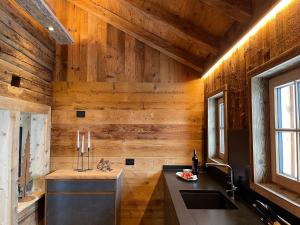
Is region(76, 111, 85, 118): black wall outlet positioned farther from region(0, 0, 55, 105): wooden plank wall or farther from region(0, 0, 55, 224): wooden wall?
region(0, 0, 55, 224): wooden wall

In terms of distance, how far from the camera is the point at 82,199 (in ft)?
9.78

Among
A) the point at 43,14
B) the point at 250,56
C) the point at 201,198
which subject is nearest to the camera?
the point at 250,56

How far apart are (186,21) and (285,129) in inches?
57.9

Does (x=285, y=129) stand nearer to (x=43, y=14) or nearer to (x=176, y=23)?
(x=176, y=23)

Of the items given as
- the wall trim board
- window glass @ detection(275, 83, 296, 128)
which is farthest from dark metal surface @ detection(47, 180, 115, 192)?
window glass @ detection(275, 83, 296, 128)

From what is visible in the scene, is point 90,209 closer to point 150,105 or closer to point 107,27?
point 150,105

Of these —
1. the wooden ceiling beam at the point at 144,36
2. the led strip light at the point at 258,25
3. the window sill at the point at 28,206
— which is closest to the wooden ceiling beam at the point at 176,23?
the led strip light at the point at 258,25

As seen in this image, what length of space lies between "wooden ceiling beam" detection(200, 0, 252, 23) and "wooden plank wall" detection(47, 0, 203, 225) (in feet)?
5.47

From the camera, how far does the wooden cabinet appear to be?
296 centimetres

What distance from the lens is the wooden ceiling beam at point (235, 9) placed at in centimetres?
179

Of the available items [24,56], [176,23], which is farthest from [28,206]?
[176,23]

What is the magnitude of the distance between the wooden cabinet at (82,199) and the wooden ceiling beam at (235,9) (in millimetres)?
2147

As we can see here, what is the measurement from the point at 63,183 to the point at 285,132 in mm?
2449

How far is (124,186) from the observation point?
345 cm
